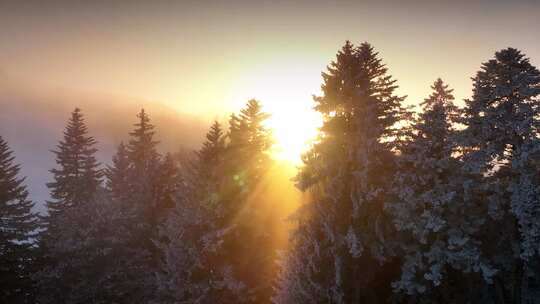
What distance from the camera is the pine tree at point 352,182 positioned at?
66.9ft

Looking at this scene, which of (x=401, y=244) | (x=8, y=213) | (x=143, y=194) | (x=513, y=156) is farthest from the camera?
(x=143, y=194)

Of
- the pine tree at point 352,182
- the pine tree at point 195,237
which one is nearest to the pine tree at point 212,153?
the pine tree at point 195,237

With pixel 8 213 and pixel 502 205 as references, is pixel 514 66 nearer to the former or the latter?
pixel 502 205

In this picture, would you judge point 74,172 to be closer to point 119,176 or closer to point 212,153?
point 119,176

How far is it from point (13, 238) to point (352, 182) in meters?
27.5

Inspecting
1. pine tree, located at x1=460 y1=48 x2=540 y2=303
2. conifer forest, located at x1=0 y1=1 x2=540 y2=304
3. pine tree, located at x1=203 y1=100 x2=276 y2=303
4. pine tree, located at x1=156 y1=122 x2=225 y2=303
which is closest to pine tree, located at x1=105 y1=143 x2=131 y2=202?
conifer forest, located at x1=0 y1=1 x2=540 y2=304

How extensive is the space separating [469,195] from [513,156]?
2.77 m

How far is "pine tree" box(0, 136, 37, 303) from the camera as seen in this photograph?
98.5ft

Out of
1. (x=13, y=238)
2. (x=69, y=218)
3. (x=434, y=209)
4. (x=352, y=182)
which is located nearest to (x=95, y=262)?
(x=69, y=218)

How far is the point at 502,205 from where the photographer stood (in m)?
20.9

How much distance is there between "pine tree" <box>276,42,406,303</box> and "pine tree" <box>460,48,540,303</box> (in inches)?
163

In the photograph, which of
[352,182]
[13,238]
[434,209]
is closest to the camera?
[434,209]

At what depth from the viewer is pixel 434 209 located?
19.8 meters

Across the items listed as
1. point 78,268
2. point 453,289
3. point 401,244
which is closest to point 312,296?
point 401,244
